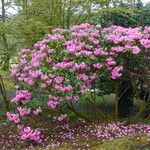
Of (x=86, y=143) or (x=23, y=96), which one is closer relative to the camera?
(x=86, y=143)

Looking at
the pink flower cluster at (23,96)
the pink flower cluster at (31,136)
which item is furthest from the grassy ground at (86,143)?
the pink flower cluster at (23,96)

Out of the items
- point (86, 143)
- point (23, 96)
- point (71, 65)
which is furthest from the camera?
point (23, 96)

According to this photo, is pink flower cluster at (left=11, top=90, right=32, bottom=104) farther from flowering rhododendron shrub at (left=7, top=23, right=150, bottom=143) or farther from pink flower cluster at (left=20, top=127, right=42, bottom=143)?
pink flower cluster at (left=20, top=127, right=42, bottom=143)

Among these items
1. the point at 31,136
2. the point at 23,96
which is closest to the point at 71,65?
the point at 23,96

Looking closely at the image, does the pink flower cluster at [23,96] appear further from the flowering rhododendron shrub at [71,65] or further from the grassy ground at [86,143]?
the grassy ground at [86,143]

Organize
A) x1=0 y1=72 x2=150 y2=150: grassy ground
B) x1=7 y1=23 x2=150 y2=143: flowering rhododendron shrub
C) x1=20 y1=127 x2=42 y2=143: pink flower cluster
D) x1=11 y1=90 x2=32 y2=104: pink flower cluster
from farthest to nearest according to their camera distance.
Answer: x1=11 y1=90 x2=32 y2=104: pink flower cluster → x1=7 y1=23 x2=150 y2=143: flowering rhododendron shrub → x1=20 y1=127 x2=42 y2=143: pink flower cluster → x1=0 y1=72 x2=150 y2=150: grassy ground

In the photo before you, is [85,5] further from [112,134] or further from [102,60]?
[112,134]

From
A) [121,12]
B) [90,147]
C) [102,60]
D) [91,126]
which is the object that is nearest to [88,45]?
[102,60]

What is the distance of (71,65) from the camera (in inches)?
401

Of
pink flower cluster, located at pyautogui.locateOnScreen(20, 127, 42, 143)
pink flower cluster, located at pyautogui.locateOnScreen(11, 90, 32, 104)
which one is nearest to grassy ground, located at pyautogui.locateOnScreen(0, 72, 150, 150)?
pink flower cluster, located at pyautogui.locateOnScreen(20, 127, 42, 143)

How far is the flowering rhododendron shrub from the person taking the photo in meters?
10.2

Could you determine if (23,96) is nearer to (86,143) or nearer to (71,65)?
(71,65)

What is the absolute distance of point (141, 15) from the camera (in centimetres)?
1431

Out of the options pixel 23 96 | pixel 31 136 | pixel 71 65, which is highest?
pixel 71 65
